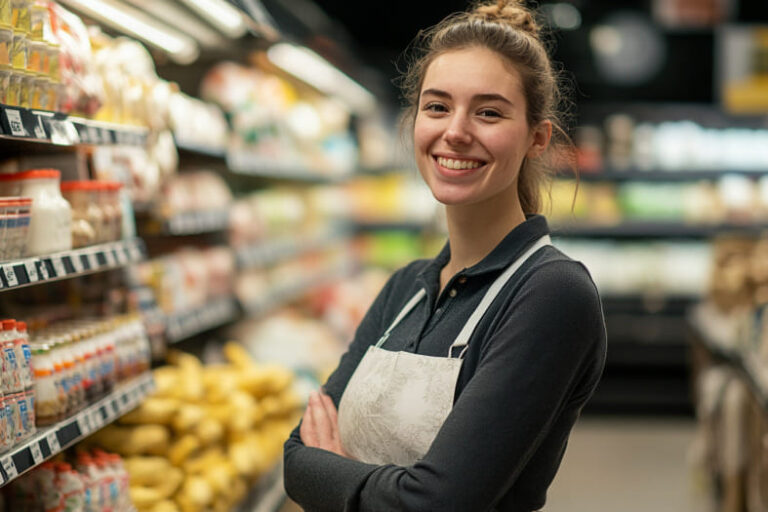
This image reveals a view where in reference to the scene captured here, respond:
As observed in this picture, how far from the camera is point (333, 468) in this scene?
1.73 metres

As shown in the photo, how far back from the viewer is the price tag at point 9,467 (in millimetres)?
1827

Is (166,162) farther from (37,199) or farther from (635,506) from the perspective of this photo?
(635,506)

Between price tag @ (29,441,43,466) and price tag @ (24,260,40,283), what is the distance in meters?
0.36

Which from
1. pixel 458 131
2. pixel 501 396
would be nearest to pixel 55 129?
pixel 458 131

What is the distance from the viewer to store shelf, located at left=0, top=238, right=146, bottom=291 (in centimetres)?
191

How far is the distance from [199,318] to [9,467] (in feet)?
6.13

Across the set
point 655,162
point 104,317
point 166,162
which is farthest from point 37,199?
point 655,162

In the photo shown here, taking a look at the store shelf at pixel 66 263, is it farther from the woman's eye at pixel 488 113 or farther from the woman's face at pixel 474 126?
the woman's eye at pixel 488 113

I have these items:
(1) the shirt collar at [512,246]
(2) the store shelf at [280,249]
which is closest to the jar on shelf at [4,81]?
(1) the shirt collar at [512,246]

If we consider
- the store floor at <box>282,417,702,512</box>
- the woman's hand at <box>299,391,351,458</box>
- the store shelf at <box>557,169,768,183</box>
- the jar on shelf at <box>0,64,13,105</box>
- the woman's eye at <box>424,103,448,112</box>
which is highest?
the store shelf at <box>557,169,768,183</box>

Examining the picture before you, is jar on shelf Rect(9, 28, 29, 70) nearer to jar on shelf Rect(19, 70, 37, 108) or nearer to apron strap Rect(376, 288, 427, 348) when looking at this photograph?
jar on shelf Rect(19, 70, 37, 108)

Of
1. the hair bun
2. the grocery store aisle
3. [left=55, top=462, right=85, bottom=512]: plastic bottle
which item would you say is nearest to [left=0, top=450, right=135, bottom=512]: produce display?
[left=55, top=462, right=85, bottom=512]: plastic bottle

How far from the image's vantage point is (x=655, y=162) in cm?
787

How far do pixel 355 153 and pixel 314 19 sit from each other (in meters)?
3.08
